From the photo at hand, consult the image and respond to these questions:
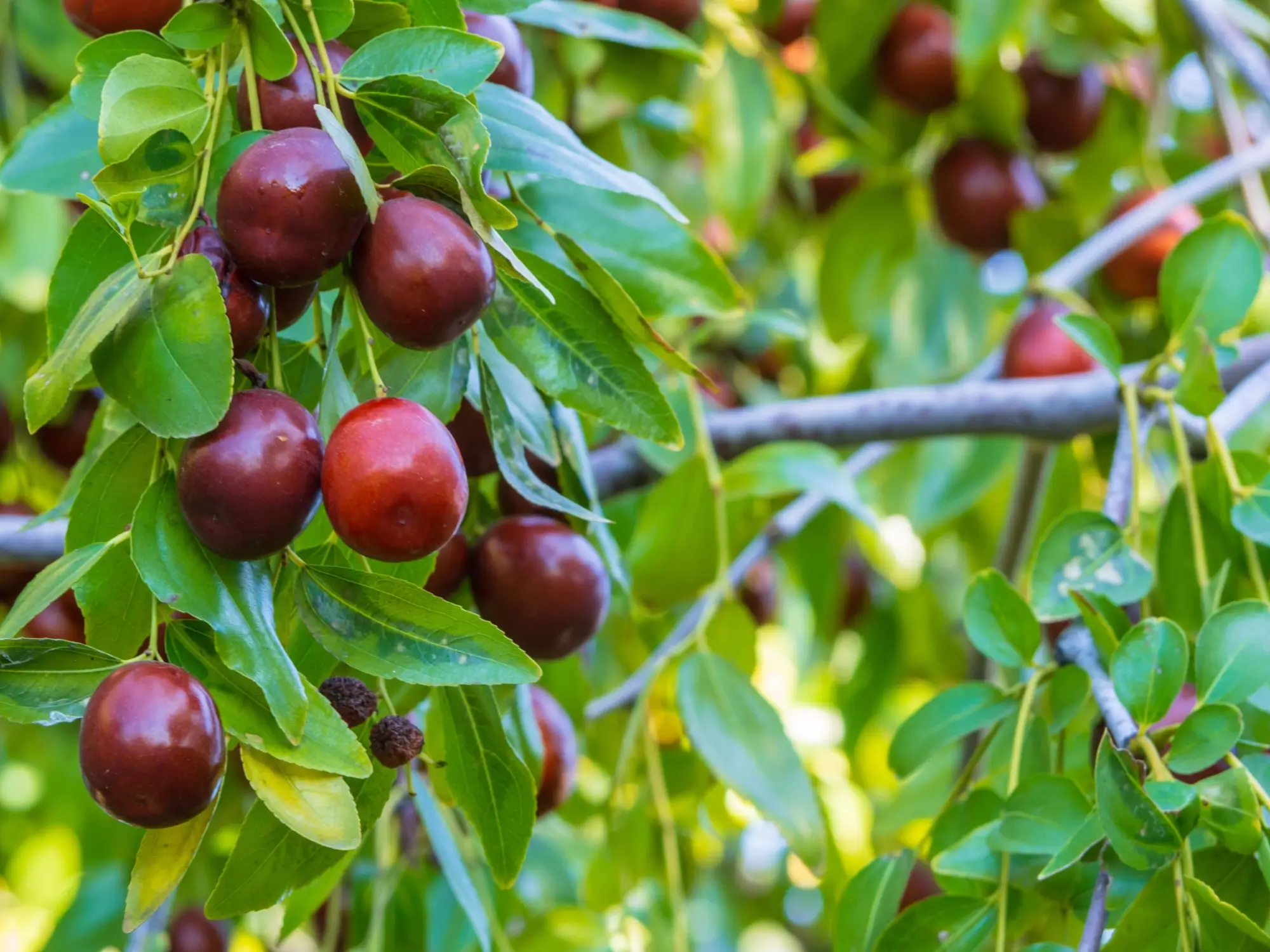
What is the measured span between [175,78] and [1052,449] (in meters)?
1.07

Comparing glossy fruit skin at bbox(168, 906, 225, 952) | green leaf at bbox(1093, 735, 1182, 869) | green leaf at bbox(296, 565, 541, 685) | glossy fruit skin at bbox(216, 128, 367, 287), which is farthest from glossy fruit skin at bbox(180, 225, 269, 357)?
glossy fruit skin at bbox(168, 906, 225, 952)

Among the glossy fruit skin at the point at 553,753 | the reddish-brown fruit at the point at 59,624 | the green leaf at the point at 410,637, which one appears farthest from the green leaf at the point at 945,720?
the reddish-brown fruit at the point at 59,624

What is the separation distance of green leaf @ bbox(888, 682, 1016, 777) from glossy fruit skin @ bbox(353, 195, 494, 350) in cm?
42

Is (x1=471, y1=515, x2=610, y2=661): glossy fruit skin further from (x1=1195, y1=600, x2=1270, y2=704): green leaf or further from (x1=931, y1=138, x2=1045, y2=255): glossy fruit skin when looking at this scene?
(x1=931, y1=138, x2=1045, y2=255): glossy fruit skin

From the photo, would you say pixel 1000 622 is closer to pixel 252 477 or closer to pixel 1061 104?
pixel 252 477

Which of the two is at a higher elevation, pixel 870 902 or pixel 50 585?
pixel 50 585

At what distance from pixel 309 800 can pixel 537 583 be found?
25 centimetres

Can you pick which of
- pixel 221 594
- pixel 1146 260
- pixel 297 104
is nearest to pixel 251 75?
pixel 297 104

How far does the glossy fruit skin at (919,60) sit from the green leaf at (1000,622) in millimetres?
965

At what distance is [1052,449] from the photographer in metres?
1.47

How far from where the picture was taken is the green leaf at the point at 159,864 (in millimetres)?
604

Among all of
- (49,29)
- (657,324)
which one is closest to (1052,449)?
(657,324)

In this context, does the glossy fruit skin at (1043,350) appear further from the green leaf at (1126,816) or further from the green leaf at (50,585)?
the green leaf at (50,585)

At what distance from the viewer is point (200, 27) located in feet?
2.15
